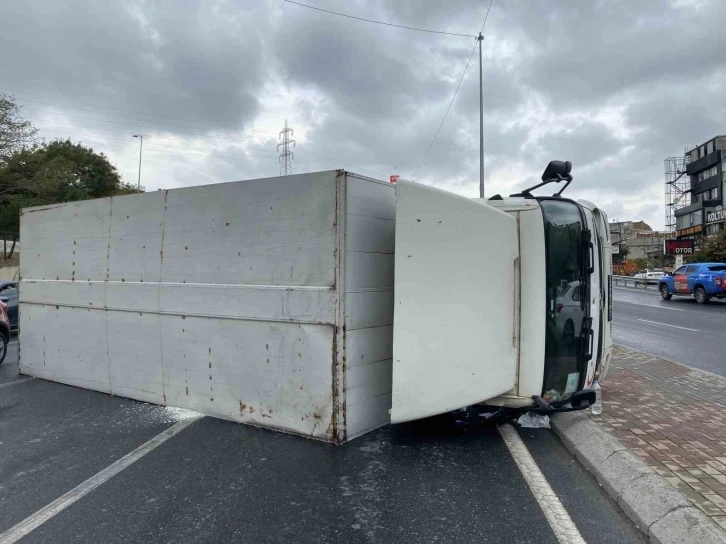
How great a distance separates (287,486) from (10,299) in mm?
10860

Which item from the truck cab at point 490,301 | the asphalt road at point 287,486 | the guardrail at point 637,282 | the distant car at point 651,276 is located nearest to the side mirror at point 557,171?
the truck cab at point 490,301

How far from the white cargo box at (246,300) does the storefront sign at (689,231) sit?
6861 centimetres

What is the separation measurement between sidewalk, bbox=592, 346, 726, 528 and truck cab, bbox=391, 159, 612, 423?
29.0 inches

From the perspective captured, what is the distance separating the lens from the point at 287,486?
350 centimetres

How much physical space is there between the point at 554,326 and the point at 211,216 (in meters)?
3.44

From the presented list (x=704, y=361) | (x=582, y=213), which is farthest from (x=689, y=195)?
(x=582, y=213)

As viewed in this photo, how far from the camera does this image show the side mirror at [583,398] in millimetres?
4125

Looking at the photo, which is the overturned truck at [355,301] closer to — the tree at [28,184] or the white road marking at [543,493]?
the white road marking at [543,493]

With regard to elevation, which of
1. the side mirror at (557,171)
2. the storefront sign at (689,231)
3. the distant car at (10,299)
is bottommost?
the distant car at (10,299)

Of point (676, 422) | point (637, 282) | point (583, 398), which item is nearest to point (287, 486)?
point (583, 398)

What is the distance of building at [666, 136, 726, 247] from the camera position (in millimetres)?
57469

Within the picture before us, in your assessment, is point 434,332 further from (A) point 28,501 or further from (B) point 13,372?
(B) point 13,372

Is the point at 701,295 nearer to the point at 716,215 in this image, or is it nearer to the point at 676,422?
the point at 676,422

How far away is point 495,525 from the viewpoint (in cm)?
297
